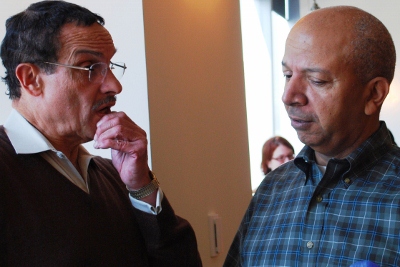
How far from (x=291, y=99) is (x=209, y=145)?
110 cm

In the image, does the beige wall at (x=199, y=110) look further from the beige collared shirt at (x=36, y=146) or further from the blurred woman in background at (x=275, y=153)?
the blurred woman in background at (x=275, y=153)

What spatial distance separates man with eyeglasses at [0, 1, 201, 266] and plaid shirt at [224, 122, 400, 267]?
0.30 m

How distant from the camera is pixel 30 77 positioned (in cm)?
155

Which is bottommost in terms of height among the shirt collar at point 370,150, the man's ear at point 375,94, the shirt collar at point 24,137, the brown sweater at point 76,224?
the brown sweater at point 76,224

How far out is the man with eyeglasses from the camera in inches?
54.2

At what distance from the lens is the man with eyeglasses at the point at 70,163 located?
138 centimetres

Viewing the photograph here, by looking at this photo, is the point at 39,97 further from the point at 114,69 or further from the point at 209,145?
the point at 209,145

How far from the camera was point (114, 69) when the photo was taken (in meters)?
1.71

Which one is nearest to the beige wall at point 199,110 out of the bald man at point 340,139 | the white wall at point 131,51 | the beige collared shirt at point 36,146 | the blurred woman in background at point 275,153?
the white wall at point 131,51

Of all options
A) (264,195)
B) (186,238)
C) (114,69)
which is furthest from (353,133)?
(114,69)

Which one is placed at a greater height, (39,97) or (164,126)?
(39,97)

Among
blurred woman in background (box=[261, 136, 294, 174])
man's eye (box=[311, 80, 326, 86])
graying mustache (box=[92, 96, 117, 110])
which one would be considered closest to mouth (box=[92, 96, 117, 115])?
graying mustache (box=[92, 96, 117, 110])

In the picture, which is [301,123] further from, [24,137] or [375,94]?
[24,137]

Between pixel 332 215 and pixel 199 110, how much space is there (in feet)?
3.66
